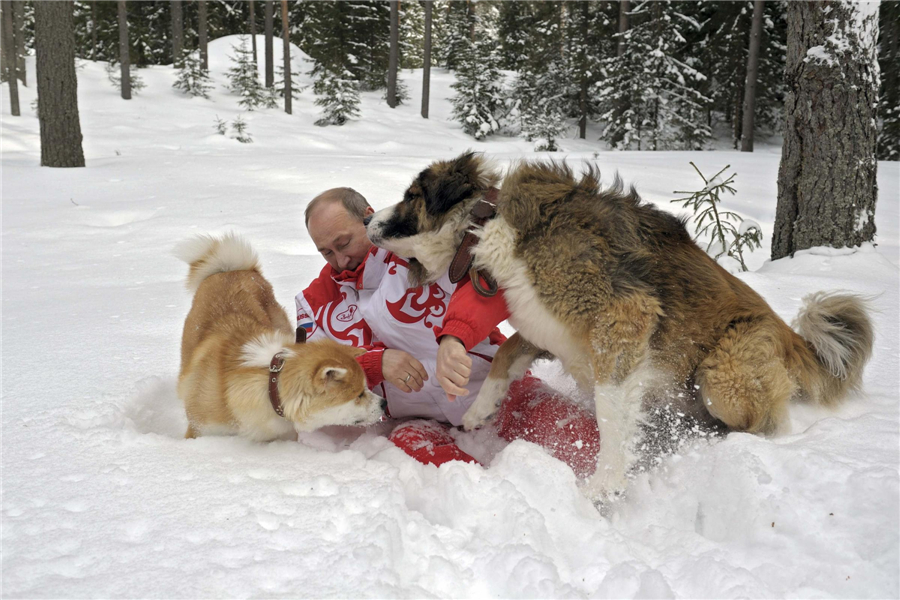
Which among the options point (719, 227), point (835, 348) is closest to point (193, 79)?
point (719, 227)

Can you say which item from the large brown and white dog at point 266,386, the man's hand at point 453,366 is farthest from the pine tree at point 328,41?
the man's hand at point 453,366

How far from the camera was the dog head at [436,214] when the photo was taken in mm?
2391

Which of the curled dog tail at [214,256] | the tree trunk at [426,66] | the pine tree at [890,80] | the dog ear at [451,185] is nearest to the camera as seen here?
the dog ear at [451,185]

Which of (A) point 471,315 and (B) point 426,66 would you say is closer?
(A) point 471,315

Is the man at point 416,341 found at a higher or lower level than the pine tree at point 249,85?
lower

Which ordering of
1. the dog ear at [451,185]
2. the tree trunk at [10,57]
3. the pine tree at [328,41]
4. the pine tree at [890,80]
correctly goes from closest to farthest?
the dog ear at [451,185], the pine tree at [890,80], the tree trunk at [10,57], the pine tree at [328,41]

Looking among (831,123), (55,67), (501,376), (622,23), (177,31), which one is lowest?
(501,376)

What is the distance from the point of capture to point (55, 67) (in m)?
8.73

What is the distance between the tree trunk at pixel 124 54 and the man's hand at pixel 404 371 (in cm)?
2212

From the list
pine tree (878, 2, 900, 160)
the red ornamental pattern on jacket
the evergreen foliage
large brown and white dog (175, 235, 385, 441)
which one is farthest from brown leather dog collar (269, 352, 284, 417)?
pine tree (878, 2, 900, 160)

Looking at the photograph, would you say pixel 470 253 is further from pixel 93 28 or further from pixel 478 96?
pixel 93 28

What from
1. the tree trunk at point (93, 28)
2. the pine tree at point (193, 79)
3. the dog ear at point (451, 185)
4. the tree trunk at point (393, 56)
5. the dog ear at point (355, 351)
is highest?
the tree trunk at point (93, 28)

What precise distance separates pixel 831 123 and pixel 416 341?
157 inches

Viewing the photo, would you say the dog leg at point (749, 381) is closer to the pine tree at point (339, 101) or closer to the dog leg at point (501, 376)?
the dog leg at point (501, 376)
